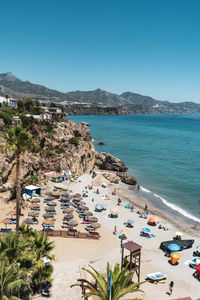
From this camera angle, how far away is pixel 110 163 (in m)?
61.0

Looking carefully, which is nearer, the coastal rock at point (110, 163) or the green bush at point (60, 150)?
the green bush at point (60, 150)

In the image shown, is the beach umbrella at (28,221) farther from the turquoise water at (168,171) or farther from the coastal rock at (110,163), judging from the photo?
the coastal rock at (110,163)

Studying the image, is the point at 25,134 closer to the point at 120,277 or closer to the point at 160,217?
the point at 120,277

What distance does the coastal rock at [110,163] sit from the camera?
197 ft

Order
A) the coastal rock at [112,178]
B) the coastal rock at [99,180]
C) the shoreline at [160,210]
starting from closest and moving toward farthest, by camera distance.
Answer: the shoreline at [160,210]
the coastal rock at [99,180]
the coastal rock at [112,178]

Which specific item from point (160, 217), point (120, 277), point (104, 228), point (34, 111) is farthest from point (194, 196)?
point (34, 111)

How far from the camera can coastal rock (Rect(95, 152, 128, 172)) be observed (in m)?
60.1

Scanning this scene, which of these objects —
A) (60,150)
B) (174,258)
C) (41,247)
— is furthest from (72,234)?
(60,150)

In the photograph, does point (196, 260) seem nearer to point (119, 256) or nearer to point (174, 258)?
point (174, 258)

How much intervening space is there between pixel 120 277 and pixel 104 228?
633 inches

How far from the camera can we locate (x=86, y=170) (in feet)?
177

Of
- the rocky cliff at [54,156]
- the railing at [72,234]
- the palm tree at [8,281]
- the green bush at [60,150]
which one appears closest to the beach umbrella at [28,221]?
the railing at [72,234]

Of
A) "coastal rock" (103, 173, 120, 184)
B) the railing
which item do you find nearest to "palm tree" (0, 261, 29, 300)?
the railing

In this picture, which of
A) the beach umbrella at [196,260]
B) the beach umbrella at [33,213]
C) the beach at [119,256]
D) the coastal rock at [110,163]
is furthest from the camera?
the coastal rock at [110,163]
